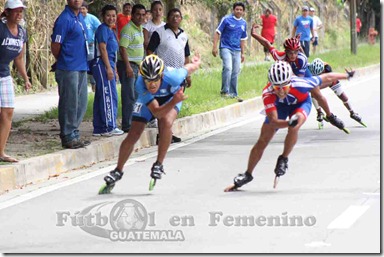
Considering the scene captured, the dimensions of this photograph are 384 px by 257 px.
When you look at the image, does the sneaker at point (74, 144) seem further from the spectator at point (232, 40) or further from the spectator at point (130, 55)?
the spectator at point (232, 40)

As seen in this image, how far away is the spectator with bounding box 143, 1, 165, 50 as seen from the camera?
56.0 feet

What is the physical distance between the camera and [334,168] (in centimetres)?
1347

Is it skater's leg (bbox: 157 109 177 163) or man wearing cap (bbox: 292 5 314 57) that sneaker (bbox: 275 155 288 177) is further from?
man wearing cap (bbox: 292 5 314 57)

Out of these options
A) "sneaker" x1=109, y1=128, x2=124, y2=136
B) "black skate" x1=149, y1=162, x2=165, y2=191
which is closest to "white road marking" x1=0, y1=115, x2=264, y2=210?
"sneaker" x1=109, y1=128, x2=124, y2=136

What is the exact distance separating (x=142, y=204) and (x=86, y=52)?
407 centimetres

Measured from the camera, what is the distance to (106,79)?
1636cm

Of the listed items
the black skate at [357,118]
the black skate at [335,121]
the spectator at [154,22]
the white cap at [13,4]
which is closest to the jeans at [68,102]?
the white cap at [13,4]

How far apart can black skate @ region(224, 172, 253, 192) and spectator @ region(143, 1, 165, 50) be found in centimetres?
551

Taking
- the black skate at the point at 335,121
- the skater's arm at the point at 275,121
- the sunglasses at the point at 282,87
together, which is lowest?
the black skate at the point at 335,121

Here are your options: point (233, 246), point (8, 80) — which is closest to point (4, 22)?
point (8, 80)

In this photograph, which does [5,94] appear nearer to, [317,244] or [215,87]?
[317,244]

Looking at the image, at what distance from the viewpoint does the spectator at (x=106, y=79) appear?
16141 millimetres

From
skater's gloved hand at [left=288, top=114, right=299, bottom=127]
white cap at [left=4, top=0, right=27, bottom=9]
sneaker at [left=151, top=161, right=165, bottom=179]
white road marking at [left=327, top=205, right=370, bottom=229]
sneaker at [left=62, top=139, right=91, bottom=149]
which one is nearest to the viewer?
white road marking at [left=327, top=205, right=370, bottom=229]

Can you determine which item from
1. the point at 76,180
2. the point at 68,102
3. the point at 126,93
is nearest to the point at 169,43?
the point at 126,93
